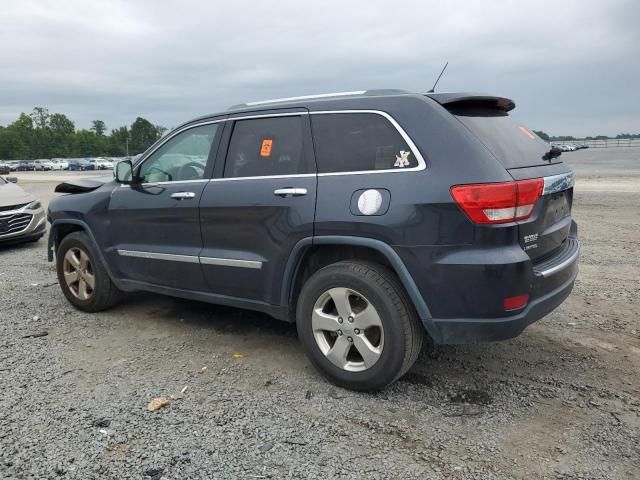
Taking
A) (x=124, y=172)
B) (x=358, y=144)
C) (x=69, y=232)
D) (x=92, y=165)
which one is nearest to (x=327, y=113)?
(x=358, y=144)

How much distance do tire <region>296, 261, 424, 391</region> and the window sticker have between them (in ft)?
3.22

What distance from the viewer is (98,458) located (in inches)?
113

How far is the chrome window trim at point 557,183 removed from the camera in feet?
10.8

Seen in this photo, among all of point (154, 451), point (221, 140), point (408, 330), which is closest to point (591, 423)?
point (408, 330)

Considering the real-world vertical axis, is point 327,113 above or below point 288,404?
above

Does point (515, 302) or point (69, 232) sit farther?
point (69, 232)

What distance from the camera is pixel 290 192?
3.64 m

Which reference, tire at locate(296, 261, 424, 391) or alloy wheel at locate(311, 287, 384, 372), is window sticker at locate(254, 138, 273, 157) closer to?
tire at locate(296, 261, 424, 391)

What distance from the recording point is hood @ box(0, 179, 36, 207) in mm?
8789

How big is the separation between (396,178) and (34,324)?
12.1 ft

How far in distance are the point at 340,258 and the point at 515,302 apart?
1124 millimetres

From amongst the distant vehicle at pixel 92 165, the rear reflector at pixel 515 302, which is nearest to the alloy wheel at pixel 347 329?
the rear reflector at pixel 515 302

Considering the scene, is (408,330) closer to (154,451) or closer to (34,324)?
(154,451)

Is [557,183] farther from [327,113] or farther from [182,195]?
[182,195]
